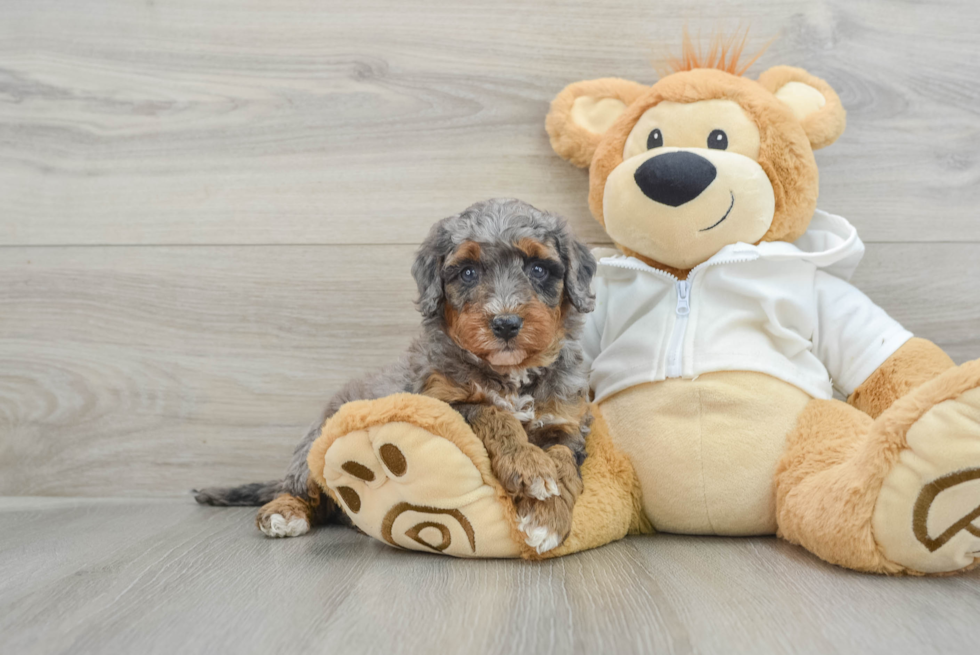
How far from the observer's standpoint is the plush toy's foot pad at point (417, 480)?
1.47 meters

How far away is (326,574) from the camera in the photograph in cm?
152

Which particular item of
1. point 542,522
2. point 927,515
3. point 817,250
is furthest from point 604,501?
point 817,250

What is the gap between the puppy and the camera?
1.53 m

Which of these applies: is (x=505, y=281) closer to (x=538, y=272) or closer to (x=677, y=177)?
(x=538, y=272)

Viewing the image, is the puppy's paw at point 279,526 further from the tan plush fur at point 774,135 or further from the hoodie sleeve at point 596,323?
the tan plush fur at point 774,135

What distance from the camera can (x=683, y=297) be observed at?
1.85m

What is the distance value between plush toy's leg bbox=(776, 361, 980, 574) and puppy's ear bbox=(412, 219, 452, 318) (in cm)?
95

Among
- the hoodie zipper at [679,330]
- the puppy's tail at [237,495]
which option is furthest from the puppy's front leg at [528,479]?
the puppy's tail at [237,495]

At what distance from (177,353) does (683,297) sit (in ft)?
5.38

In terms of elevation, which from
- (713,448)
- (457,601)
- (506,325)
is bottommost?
(457,601)

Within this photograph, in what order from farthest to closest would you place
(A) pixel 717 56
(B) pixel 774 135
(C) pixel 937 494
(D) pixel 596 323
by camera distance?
(A) pixel 717 56 < (D) pixel 596 323 < (B) pixel 774 135 < (C) pixel 937 494

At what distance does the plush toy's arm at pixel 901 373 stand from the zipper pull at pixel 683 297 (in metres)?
0.50

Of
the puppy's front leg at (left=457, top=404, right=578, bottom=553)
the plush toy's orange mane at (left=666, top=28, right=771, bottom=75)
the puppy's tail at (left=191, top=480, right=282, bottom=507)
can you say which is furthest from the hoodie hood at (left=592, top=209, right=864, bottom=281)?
the puppy's tail at (left=191, top=480, right=282, bottom=507)

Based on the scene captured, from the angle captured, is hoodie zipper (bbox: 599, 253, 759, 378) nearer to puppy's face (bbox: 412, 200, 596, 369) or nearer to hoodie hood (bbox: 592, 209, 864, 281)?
hoodie hood (bbox: 592, 209, 864, 281)
